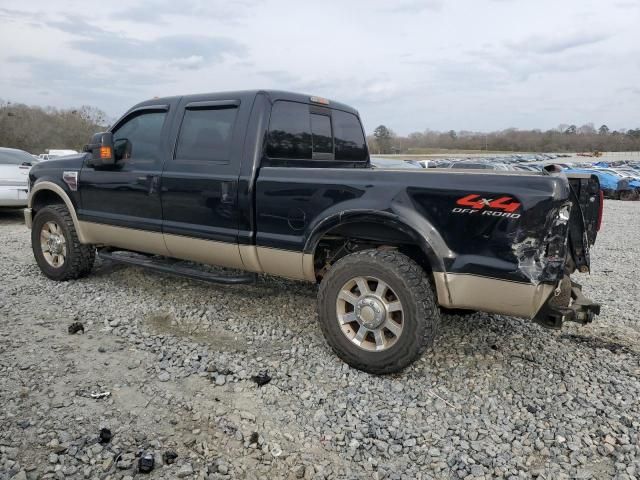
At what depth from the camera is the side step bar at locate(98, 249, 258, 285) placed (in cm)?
420

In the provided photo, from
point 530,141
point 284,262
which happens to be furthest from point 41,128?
point 530,141

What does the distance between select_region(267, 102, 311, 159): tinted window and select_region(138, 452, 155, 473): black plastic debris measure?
2395 millimetres

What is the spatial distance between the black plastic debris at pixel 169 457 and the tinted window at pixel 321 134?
2.86 m

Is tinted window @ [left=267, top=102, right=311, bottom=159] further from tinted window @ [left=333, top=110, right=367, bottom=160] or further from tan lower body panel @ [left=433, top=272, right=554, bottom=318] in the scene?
tan lower body panel @ [left=433, top=272, right=554, bottom=318]

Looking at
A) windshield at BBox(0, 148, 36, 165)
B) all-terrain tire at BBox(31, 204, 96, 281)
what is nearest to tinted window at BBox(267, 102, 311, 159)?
all-terrain tire at BBox(31, 204, 96, 281)

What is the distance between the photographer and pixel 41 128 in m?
59.4

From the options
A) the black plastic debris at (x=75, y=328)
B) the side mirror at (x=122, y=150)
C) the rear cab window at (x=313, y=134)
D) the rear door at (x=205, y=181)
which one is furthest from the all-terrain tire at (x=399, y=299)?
the side mirror at (x=122, y=150)

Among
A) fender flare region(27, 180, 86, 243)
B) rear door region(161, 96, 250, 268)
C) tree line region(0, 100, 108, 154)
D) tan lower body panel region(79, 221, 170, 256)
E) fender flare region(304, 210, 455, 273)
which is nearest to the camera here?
fender flare region(304, 210, 455, 273)

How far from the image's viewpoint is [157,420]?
2885 mm

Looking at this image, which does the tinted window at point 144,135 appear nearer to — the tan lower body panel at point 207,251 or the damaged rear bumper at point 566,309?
the tan lower body panel at point 207,251

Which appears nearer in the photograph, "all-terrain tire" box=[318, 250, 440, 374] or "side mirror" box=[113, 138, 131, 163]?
"all-terrain tire" box=[318, 250, 440, 374]

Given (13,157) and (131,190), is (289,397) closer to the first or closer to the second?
(131,190)

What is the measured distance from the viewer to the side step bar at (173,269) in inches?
165

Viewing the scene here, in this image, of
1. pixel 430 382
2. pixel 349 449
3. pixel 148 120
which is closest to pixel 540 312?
pixel 430 382
